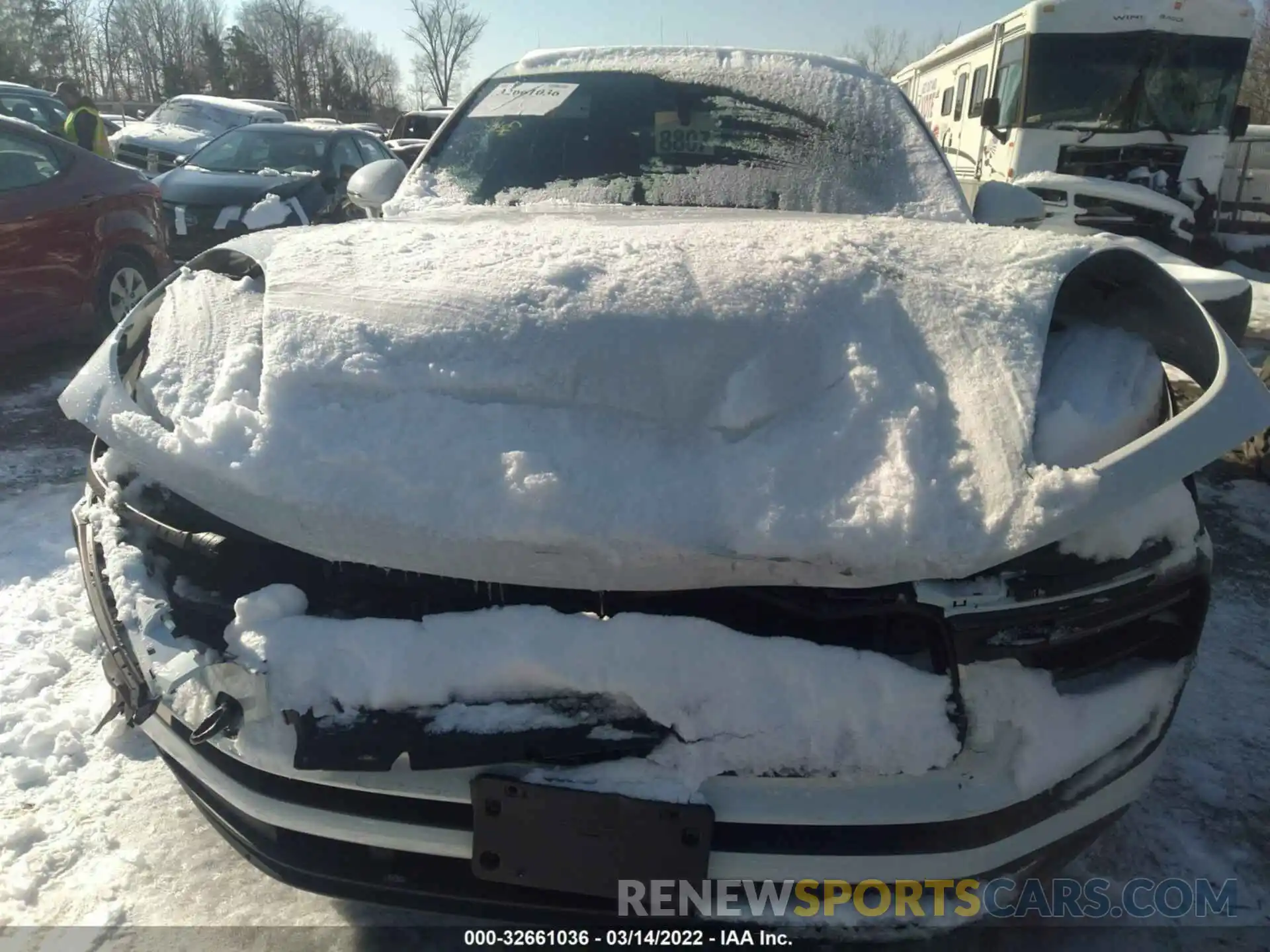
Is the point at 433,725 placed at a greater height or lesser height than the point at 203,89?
lesser

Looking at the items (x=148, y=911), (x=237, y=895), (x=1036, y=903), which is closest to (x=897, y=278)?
(x=1036, y=903)

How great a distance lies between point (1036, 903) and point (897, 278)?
1.29 meters

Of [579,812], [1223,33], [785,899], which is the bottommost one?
[785,899]

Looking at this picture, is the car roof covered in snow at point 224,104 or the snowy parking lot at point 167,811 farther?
the car roof covered in snow at point 224,104

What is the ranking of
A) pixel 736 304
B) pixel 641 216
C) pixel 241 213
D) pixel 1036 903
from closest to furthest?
pixel 736 304 < pixel 1036 903 < pixel 641 216 < pixel 241 213

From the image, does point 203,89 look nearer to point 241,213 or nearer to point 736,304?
point 241,213

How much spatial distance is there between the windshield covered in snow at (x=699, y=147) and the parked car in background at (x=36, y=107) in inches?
393

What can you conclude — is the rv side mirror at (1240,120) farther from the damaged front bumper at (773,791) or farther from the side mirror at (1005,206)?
the damaged front bumper at (773,791)

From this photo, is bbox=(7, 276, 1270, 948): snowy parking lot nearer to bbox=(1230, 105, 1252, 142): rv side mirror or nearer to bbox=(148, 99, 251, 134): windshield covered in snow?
bbox=(1230, 105, 1252, 142): rv side mirror

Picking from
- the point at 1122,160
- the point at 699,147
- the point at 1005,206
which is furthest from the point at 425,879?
the point at 1122,160

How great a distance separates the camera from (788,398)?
159cm

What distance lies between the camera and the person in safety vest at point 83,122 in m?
9.83

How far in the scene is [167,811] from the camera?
7.27 feet

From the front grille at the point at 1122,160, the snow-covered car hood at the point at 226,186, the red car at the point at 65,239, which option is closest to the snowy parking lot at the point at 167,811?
the red car at the point at 65,239
